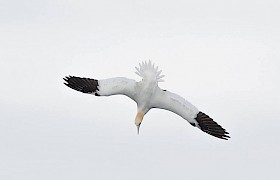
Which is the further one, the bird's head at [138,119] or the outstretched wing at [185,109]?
the bird's head at [138,119]

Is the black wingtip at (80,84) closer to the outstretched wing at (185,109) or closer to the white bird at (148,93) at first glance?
the white bird at (148,93)

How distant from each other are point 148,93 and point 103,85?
261 centimetres

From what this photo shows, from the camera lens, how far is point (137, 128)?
229 feet

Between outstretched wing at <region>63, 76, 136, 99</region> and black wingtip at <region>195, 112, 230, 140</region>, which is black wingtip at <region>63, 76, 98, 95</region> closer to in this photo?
outstretched wing at <region>63, 76, 136, 99</region>

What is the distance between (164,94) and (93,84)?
13.0 feet

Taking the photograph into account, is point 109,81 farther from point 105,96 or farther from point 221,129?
point 221,129

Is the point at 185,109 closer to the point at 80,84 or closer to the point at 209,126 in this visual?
the point at 209,126

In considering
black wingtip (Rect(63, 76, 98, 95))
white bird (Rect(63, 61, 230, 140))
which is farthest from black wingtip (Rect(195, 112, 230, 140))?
black wingtip (Rect(63, 76, 98, 95))

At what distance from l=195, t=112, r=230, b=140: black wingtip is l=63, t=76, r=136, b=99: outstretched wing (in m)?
3.98

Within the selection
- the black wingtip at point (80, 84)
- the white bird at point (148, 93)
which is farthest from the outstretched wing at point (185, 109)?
the black wingtip at point (80, 84)

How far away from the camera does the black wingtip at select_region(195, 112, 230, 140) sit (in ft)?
221

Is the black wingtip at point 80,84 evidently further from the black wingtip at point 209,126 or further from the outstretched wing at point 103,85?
the black wingtip at point 209,126

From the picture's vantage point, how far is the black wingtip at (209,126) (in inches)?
2653

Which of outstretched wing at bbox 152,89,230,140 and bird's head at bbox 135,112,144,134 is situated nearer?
outstretched wing at bbox 152,89,230,140
